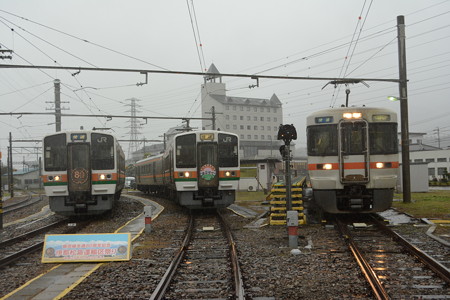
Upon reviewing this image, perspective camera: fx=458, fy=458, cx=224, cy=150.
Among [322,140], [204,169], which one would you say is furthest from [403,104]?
[204,169]

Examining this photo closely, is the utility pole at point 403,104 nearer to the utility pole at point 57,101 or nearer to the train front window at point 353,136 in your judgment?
the train front window at point 353,136

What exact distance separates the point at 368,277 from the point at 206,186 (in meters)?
10.6

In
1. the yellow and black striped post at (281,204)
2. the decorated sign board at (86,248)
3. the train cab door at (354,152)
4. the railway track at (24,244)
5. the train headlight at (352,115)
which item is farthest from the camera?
the yellow and black striped post at (281,204)

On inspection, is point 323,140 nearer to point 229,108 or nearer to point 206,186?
point 206,186

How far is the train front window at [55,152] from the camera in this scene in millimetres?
15664

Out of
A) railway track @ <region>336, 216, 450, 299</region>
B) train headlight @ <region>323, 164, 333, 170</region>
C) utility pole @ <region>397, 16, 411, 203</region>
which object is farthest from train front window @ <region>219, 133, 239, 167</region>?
railway track @ <region>336, 216, 450, 299</region>

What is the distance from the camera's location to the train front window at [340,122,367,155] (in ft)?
40.2

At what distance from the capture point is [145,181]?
118 ft

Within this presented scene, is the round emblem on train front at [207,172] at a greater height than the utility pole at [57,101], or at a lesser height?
lesser

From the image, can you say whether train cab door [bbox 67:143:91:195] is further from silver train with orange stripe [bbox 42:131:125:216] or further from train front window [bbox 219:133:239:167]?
train front window [bbox 219:133:239:167]

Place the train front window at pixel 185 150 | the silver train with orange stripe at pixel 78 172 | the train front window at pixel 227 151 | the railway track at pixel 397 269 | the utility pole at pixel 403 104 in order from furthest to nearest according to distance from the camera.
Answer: the utility pole at pixel 403 104
the train front window at pixel 227 151
the train front window at pixel 185 150
the silver train with orange stripe at pixel 78 172
the railway track at pixel 397 269

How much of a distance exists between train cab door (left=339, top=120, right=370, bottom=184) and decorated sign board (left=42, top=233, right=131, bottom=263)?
6275mm

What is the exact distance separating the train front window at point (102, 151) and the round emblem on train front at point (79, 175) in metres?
0.37

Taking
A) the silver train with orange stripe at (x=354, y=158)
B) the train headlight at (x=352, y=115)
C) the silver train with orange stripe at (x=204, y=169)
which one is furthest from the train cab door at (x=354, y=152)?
the silver train with orange stripe at (x=204, y=169)
